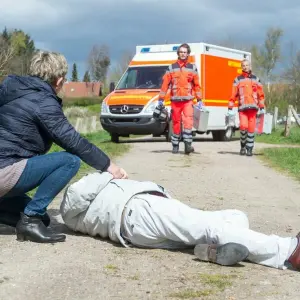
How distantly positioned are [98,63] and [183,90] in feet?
274

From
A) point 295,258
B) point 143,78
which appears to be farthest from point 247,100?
point 295,258

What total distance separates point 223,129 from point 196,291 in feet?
62.3

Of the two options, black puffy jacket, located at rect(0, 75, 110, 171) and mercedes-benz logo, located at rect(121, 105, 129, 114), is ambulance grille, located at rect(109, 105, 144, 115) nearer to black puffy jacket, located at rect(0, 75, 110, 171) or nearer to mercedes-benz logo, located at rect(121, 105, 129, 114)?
mercedes-benz logo, located at rect(121, 105, 129, 114)

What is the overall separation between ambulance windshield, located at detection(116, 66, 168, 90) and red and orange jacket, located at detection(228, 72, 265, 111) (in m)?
5.05

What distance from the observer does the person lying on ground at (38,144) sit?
5094 mm

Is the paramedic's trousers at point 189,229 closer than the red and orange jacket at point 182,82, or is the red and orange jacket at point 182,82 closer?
the paramedic's trousers at point 189,229

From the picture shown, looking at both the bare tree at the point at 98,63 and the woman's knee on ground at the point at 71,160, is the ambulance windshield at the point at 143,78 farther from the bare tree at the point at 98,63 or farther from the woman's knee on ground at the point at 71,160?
the bare tree at the point at 98,63

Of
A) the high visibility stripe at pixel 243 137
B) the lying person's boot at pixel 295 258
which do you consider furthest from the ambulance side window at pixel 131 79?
the lying person's boot at pixel 295 258

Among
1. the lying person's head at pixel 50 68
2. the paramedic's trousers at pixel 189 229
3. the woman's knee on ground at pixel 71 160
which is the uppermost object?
the lying person's head at pixel 50 68

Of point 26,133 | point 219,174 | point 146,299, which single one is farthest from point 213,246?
point 219,174

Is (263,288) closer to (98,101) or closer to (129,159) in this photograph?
(129,159)

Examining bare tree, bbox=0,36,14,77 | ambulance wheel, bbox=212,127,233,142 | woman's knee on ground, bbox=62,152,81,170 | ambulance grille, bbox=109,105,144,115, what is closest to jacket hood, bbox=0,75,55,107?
woman's knee on ground, bbox=62,152,81,170

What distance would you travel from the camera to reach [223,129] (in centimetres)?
2278

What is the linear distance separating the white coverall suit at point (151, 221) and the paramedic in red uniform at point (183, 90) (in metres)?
8.62
